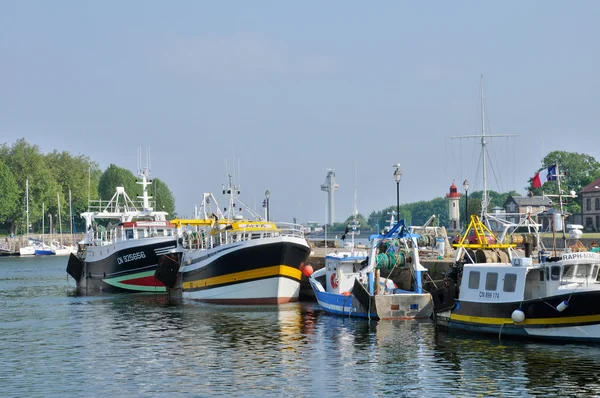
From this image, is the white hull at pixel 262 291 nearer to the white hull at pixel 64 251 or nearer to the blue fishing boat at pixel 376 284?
the blue fishing boat at pixel 376 284

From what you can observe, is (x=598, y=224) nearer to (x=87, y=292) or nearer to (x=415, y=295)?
(x=87, y=292)

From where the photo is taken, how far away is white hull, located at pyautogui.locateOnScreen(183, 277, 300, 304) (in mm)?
54031

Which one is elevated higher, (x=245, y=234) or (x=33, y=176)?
(x=33, y=176)

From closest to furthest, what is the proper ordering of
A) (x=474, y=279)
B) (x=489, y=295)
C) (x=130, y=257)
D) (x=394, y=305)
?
1. (x=489, y=295)
2. (x=474, y=279)
3. (x=394, y=305)
4. (x=130, y=257)

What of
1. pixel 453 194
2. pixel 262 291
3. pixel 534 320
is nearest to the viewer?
pixel 534 320

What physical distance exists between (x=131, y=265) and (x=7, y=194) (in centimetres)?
10889

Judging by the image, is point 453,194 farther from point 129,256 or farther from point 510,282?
point 510,282

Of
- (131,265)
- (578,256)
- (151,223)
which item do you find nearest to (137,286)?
(131,265)

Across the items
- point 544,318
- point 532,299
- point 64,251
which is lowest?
point 544,318

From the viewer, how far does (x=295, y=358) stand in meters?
34.4

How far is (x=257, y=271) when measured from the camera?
53938 millimetres

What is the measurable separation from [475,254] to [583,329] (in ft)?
24.4

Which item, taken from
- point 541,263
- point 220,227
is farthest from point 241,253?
point 541,263

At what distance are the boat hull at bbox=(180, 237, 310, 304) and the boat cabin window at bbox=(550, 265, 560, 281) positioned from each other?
20.9m
